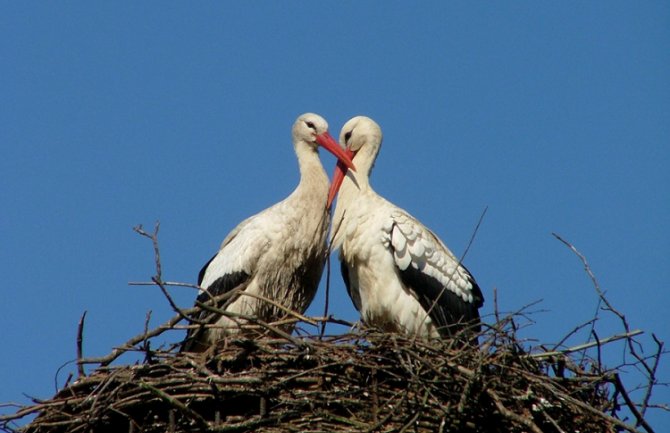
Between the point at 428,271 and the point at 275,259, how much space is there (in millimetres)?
939

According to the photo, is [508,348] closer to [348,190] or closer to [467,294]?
[467,294]

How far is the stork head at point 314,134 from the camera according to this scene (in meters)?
8.47

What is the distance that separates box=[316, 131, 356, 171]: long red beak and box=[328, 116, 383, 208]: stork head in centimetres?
5

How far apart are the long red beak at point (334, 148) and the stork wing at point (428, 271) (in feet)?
1.85

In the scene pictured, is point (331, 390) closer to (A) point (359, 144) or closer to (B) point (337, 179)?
(B) point (337, 179)

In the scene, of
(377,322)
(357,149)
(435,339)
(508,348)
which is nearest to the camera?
(508,348)

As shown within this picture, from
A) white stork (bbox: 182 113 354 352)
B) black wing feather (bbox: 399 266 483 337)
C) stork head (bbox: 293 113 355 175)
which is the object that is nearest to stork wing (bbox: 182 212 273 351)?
white stork (bbox: 182 113 354 352)

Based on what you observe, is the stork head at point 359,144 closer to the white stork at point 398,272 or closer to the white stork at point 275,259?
the white stork at point 275,259

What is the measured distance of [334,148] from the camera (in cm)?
845

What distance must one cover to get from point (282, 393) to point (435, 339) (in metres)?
0.88

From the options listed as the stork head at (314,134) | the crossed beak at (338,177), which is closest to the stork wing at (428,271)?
the crossed beak at (338,177)

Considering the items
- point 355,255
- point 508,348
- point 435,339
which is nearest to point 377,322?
point 355,255

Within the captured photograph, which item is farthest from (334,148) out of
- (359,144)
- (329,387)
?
(329,387)

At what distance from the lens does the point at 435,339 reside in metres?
6.93
